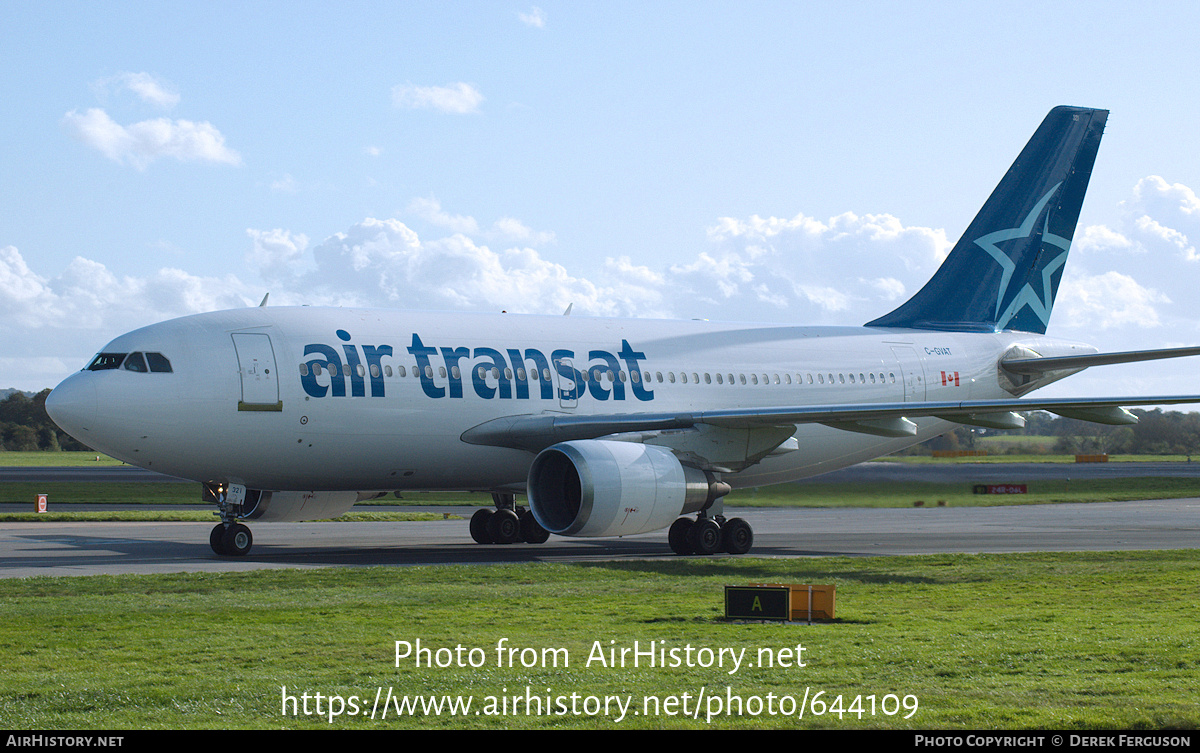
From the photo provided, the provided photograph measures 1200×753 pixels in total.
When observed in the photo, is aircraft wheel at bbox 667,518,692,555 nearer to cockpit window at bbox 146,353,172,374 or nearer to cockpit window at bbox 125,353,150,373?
cockpit window at bbox 146,353,172,374

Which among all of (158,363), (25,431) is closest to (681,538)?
(158,363)

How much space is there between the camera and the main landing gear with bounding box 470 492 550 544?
2522 centimetres

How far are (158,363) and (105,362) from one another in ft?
2.92

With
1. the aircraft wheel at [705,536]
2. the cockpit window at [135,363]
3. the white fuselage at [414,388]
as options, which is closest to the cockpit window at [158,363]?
the cockpit window at [135,363]

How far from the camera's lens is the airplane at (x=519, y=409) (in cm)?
1961

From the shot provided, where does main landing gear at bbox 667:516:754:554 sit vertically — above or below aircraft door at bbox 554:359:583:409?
below

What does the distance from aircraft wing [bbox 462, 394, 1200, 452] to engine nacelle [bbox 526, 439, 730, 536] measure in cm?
95

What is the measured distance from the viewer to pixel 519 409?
73.7 ft

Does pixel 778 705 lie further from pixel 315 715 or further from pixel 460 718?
pixel 315 715

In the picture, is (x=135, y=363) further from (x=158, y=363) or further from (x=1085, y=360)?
(x=1085, y=360)

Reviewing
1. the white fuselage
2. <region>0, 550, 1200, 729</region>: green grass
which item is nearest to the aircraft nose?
the white fuselage

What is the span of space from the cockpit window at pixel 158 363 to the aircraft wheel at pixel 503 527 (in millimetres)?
7966
